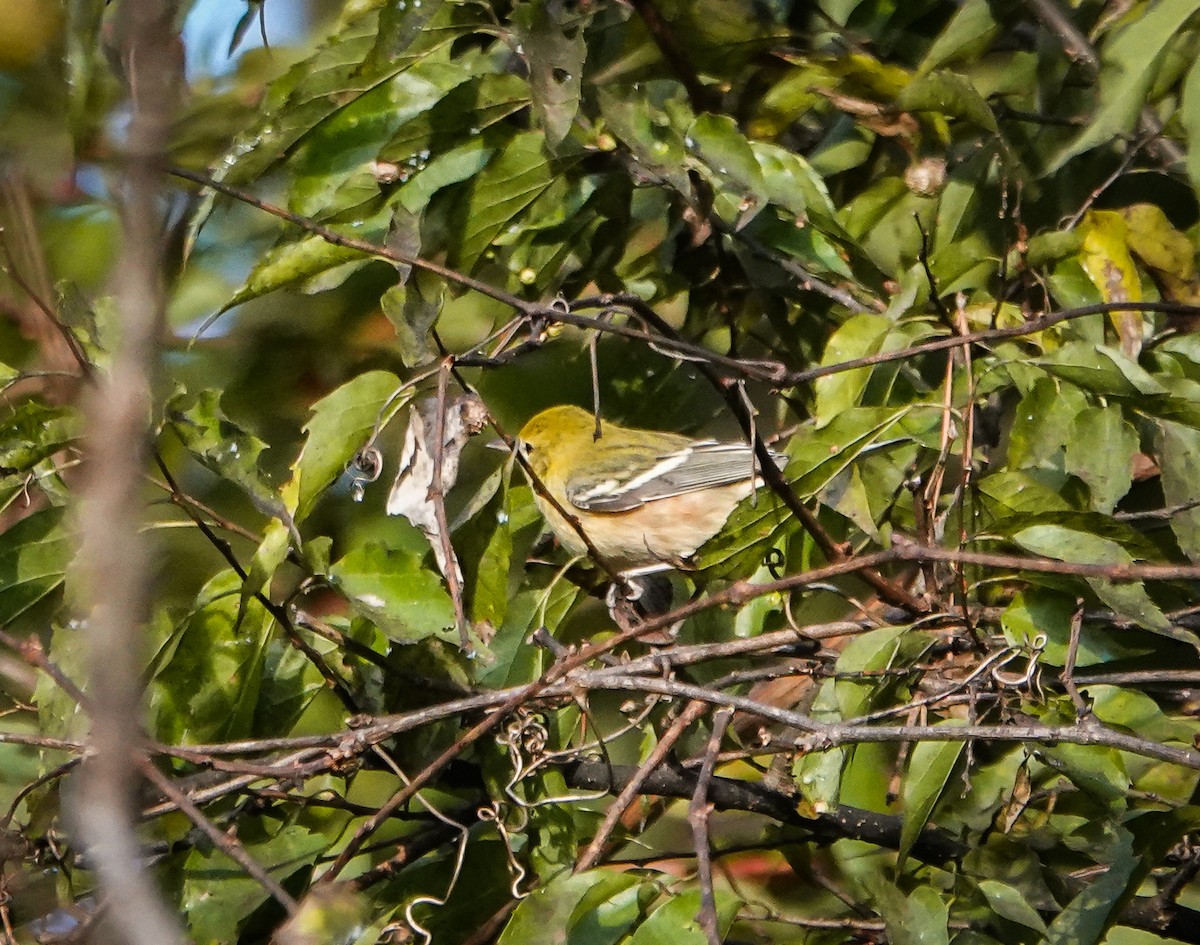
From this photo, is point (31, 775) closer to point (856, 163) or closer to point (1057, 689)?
point (1057, 689)

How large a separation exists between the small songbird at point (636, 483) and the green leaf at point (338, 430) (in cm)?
167

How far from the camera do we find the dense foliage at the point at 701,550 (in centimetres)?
177

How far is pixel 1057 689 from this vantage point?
2090mm

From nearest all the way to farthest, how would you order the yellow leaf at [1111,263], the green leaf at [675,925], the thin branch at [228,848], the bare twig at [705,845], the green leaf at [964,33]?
the thin branch at [228,848] → the bare twig at [705,845] → the green leaf at [675,925] → the green leaf at [964,33] → the yellow leaf at [1111,263]

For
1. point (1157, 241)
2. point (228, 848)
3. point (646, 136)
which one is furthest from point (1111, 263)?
point (228, 848)

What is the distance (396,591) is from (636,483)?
1.79 metres

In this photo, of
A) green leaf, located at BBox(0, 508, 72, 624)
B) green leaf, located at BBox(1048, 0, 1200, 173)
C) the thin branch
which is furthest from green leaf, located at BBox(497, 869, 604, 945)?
green leaf, located at BBox(1048, 0, 1200, 173)

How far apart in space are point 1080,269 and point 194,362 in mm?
1808

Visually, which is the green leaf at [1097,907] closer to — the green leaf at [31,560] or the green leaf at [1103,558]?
the green leaf at [1103,558]

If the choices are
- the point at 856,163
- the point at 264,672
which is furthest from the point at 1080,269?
the point at 264,672

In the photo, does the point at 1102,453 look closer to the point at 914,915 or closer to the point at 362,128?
the point at 914,915

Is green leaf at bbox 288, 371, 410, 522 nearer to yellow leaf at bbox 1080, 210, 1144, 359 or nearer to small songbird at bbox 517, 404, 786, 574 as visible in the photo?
yellow leaf at bbox 1080, 210, 1144, 359

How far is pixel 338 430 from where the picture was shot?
1.90 meters

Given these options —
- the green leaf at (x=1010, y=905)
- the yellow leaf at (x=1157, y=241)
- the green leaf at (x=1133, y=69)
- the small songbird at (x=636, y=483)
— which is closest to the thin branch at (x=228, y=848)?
the green leaf at (x=1010, y=905)
